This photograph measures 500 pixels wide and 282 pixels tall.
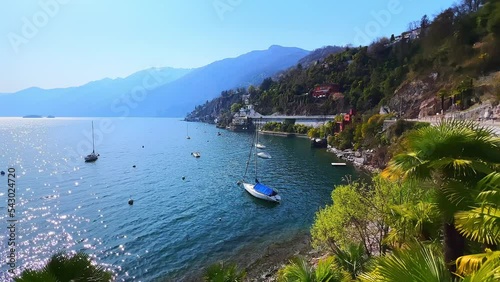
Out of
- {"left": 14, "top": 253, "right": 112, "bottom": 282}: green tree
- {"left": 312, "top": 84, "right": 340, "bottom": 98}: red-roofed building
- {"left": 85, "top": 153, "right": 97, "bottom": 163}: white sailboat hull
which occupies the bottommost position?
{"left": 85, "top": 153, "right": 97, "bottom": 163}: white sailboat hull

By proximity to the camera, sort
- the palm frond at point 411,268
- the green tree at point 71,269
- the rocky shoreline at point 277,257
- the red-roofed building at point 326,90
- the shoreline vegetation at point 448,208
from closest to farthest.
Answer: the palm frond at point 411,268
the shoreline vegetation at point 448,208
the green tree at point 71,269
the rocky shoreline at point 277,257
the red-roofed building at point 326,90

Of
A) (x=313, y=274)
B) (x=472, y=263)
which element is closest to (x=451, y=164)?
(x=472, y=263)

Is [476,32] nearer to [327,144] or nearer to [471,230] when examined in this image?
[327,144]

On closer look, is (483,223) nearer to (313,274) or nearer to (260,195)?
(313,274)

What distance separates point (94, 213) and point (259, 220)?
1806 centimetres

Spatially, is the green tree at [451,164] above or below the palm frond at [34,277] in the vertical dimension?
above

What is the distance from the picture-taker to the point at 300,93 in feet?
490

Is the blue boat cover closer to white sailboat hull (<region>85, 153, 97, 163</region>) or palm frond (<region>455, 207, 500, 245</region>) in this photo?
palm frond (<region>455, 207, 500, 245</region>)

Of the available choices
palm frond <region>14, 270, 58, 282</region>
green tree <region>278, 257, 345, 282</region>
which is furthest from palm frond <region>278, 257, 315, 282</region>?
palm frond <region>14, 270, 58, 282</region>

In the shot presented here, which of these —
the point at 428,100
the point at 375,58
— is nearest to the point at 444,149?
the point at 428,100

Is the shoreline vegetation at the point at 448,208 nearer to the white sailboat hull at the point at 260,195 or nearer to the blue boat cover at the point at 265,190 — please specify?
the white sailboat hull at the point at 260,195

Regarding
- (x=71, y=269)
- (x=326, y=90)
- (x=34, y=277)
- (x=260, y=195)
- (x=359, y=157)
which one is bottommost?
(x=260, y=195)

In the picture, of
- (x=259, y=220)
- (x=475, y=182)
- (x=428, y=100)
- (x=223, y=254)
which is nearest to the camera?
(x=475, y=182)

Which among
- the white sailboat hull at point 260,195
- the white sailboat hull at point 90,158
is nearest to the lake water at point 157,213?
the white sailboat hull at point 260,195
